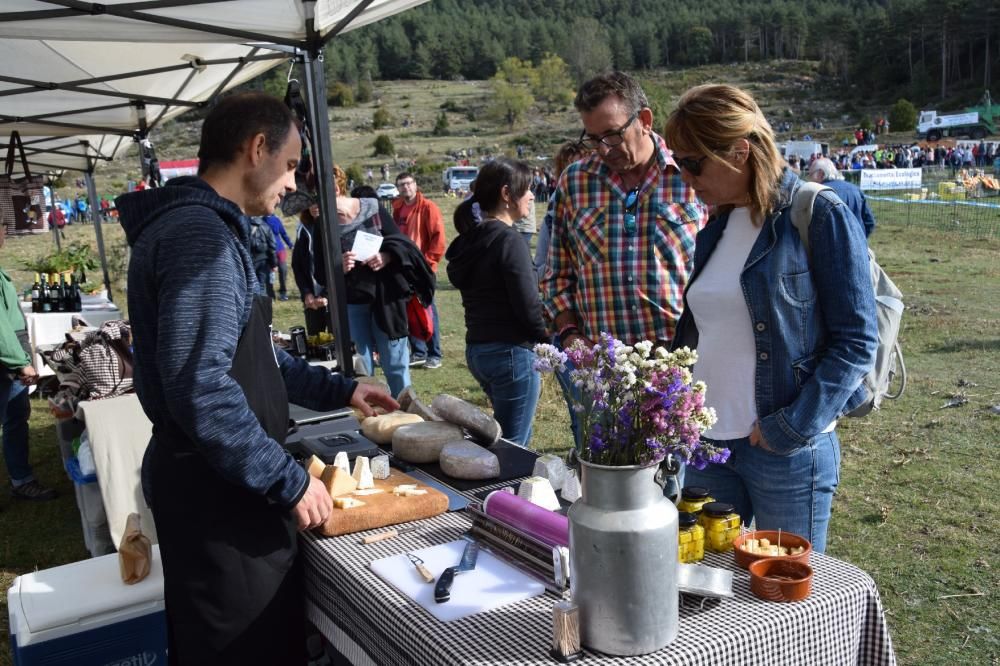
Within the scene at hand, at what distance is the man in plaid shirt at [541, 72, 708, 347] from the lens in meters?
2.75

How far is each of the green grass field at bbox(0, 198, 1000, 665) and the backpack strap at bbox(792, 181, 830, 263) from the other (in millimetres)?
1894

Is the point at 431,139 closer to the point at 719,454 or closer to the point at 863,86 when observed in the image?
the point at 863,86

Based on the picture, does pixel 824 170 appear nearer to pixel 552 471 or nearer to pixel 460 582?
pixel 552 471

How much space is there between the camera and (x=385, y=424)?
2656 millimetres

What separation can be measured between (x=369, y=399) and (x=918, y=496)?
3.36 m

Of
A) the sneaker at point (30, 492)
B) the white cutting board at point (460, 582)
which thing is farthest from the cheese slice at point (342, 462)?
the sneaker at point (30, 492)

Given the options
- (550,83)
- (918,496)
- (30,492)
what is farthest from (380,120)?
(918,496)

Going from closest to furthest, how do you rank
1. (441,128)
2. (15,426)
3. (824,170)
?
1. (15,426)
2. (824,170)
3. (441,128)

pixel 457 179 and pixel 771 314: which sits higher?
pixel 457 179

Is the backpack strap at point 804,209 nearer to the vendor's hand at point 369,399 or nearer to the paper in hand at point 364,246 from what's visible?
the vendor's hand at point 369,399

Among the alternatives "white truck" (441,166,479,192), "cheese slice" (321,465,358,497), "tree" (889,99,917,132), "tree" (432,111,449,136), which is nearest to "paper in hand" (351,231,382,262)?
"cheese slice" (321,465,358,497)

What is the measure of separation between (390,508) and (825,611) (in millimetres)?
1007

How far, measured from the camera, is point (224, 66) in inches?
210

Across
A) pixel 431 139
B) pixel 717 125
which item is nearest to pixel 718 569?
pixel 717 125
